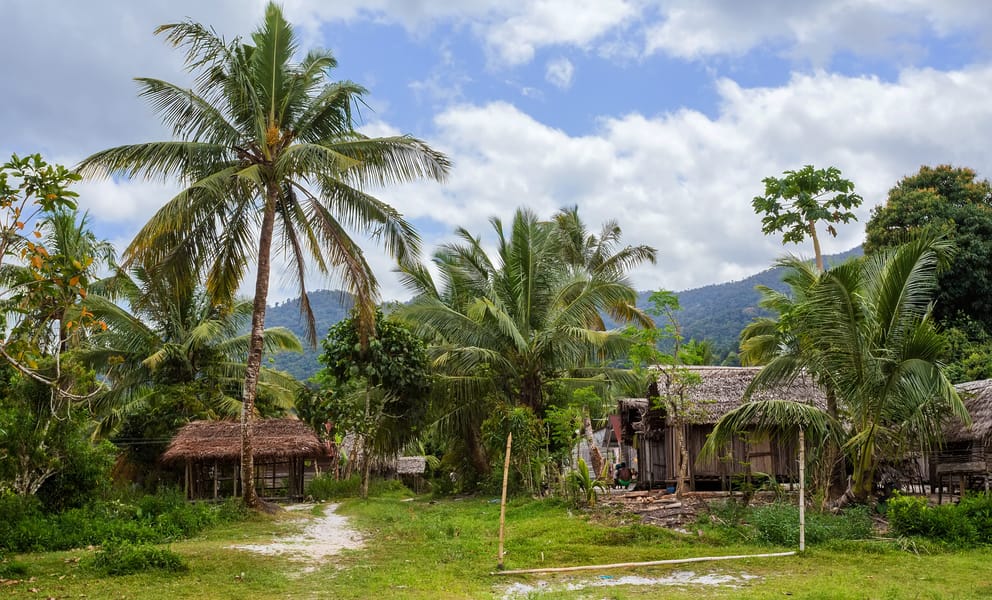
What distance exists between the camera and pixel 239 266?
15.6 meters

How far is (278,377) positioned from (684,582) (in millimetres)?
21155

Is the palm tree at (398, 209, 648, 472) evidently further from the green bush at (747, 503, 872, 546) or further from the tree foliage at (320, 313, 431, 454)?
the green bush at (747, 503, 872, 546)

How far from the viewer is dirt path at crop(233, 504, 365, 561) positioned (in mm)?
11422

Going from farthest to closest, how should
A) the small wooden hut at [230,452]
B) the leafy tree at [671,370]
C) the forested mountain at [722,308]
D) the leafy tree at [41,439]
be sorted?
the forested mountain at [722,308] → the small wooden hut at [230,452] → the leafy tree at [671,370] → the leafy tree at [41,439]

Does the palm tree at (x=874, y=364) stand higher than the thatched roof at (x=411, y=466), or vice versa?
the palm tree at (x=874, y=364)

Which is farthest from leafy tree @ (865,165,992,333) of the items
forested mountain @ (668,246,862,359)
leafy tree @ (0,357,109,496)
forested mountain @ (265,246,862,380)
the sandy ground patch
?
forested mountain @ (668,246,862,359)

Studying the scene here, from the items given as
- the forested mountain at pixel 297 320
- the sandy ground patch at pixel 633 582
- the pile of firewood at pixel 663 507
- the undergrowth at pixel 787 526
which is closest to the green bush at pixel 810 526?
the undergrowth at pixel 787 526

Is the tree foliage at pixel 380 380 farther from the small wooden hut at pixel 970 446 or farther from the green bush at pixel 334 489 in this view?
the small wooden hut at pixel 970 446

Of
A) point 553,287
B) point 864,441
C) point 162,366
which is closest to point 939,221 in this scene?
point 553,287

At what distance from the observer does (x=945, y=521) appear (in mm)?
11070

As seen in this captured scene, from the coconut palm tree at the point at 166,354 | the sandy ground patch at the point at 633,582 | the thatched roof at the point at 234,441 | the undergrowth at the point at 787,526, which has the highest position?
the coconut palm tree at the point at 166,354

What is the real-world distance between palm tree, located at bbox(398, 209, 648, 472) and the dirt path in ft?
19.0

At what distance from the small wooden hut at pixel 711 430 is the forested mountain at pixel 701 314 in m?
47.1

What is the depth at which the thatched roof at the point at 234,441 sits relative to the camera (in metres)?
21.2
